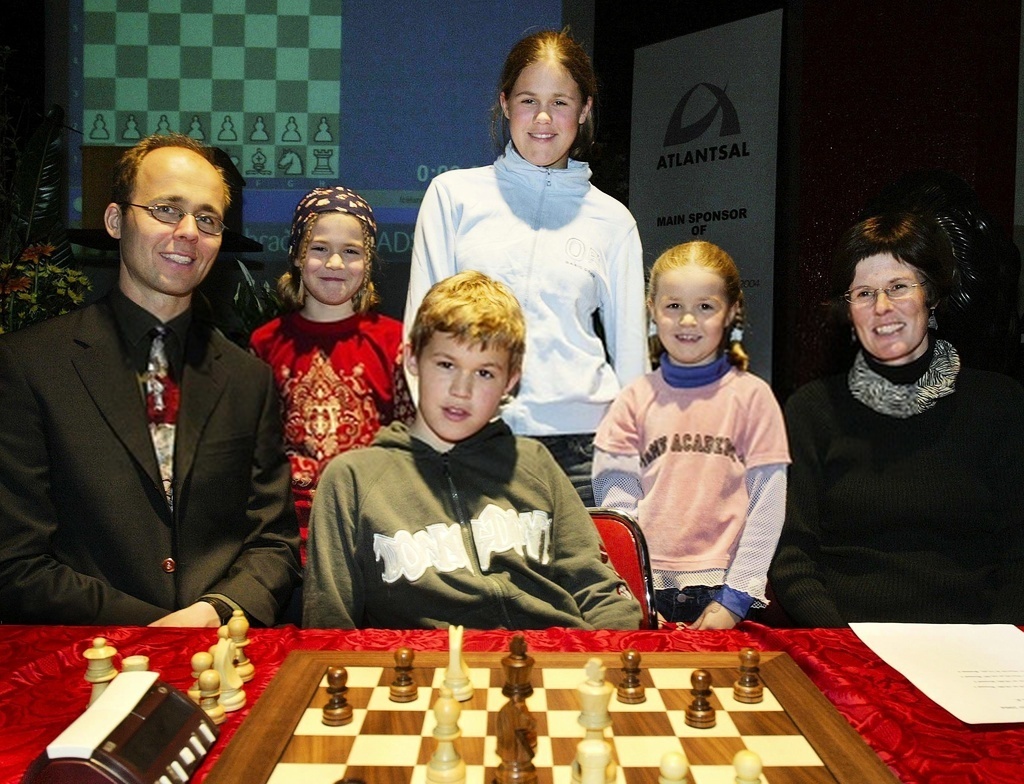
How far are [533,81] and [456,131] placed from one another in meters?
2.60

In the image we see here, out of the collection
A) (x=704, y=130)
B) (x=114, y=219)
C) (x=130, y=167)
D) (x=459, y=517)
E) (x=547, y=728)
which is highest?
(x=704, y=130)

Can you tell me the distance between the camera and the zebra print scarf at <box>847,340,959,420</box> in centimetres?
207

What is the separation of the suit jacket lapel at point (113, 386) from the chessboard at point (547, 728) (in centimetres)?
73

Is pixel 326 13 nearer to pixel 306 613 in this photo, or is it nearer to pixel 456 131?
pixel 456 131

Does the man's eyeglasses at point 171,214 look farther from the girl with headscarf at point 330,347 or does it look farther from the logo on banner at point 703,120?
the logo on banner at point 703,120

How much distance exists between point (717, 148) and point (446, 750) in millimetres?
4790

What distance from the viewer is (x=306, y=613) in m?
1.61

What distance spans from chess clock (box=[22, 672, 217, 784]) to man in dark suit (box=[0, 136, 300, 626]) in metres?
0.74

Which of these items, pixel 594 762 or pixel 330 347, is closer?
pixel 594 762

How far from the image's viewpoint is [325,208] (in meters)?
2.53

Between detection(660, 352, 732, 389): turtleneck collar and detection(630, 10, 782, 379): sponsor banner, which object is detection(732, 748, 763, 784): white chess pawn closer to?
detection(660, 352, 732, 389): turtleneck collar

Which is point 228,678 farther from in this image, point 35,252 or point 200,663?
point 35,252

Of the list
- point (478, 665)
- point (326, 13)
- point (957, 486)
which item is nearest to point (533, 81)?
point (957, 486)

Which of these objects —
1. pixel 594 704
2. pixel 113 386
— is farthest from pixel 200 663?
pixel 113 386
